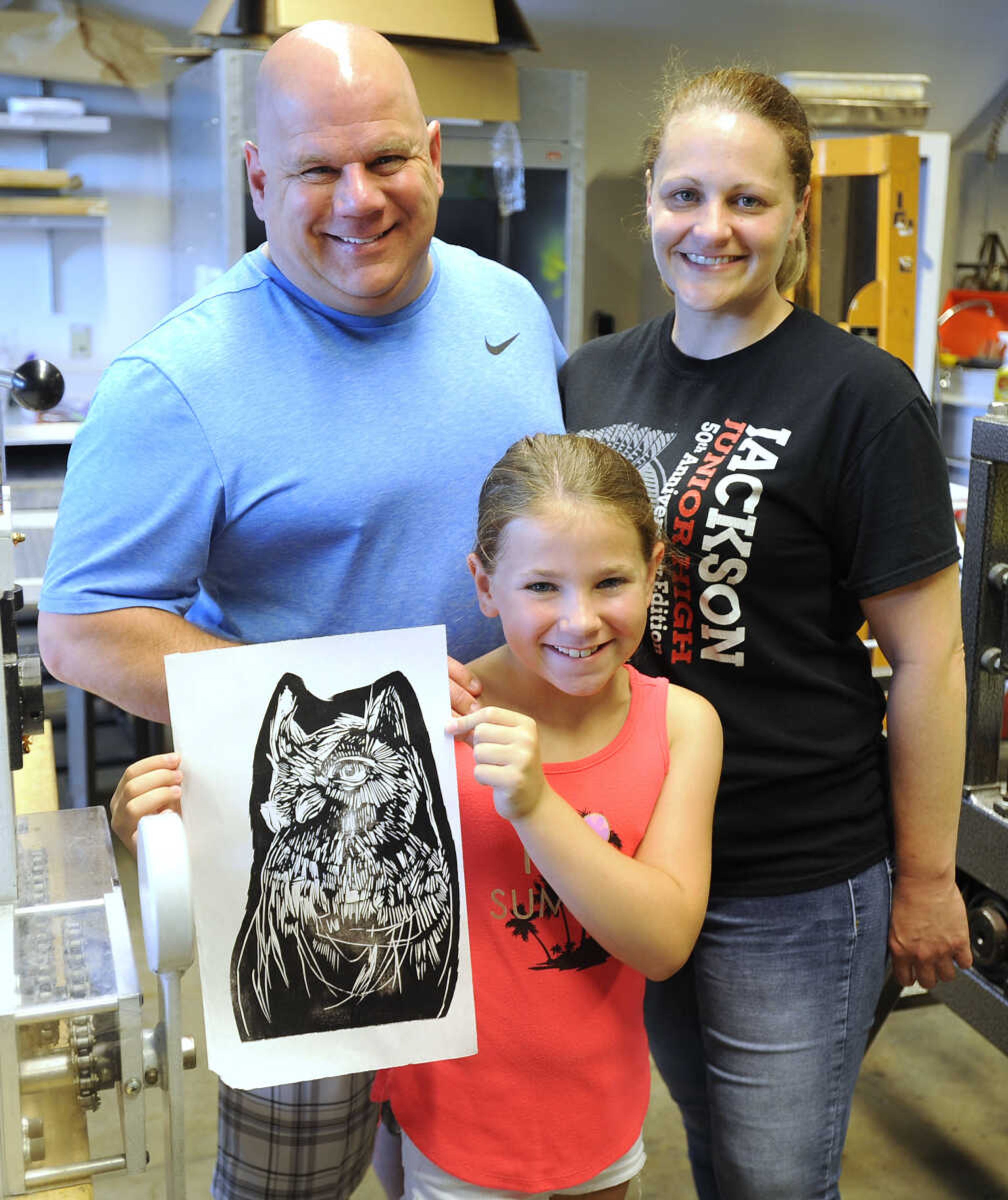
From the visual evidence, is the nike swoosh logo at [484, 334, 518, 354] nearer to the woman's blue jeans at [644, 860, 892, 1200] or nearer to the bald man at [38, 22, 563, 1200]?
the bald man at [38, 22, 563, 1200]

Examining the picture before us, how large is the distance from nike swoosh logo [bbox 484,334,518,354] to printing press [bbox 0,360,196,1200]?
1.73 ft

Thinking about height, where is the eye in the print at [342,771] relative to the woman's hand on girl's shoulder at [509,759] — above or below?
below

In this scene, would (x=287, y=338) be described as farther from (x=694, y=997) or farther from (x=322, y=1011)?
(x=694, y=997)

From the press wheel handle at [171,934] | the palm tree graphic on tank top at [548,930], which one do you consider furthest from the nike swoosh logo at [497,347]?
the press wheel handle at [171,934]

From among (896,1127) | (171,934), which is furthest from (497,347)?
(896,1127)

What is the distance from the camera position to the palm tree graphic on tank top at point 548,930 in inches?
43.7

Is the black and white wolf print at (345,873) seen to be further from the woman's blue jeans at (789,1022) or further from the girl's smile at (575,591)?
the woman's blue jeans at (789,1022)

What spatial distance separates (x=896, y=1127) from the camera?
2.40 metres

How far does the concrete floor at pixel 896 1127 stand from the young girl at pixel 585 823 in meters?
1.05

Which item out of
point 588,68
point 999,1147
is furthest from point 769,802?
point 588,68

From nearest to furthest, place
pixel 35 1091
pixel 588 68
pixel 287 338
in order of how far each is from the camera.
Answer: pixel 35 1091
pixel 287 338
pixel 588 68

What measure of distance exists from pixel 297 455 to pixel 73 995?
521 mm

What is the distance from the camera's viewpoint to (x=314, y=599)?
1234 mm

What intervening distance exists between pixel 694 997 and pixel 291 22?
2.56m
